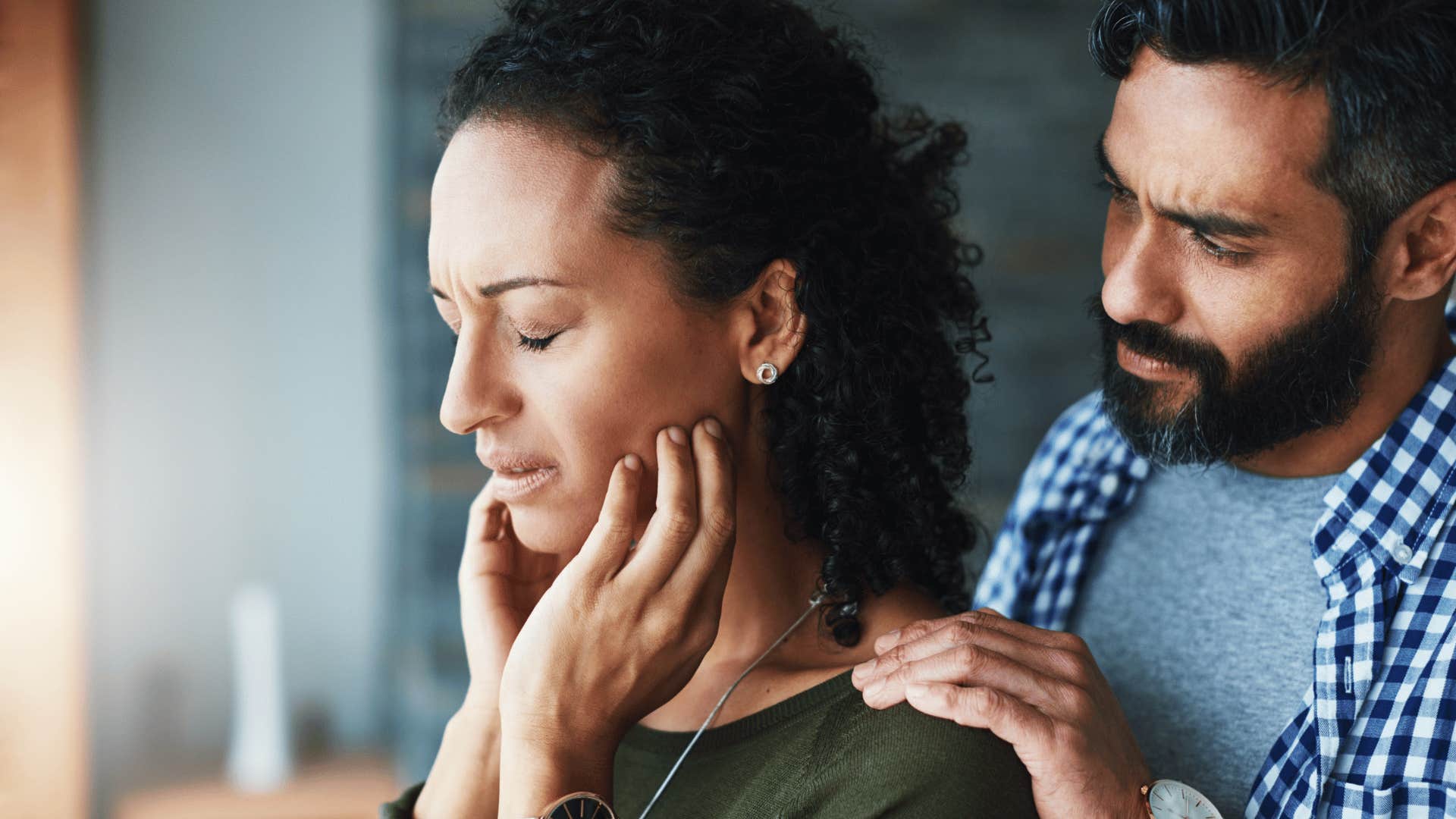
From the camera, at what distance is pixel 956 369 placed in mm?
1453

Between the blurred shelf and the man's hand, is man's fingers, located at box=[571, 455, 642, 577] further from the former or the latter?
the blurred shelf

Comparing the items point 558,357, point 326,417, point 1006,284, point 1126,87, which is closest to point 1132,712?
point 1126,87

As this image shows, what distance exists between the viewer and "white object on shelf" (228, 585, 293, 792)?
3590 millimetres

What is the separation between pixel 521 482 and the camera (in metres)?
1.29

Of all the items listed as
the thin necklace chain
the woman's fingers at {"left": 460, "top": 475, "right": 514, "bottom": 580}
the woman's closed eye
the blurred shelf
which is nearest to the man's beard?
the thin necklace chain

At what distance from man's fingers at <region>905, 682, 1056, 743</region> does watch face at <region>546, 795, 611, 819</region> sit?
1.11 ft

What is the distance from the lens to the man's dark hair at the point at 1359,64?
49.7 inches

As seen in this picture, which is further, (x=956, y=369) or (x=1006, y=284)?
(x=1006, y=284)

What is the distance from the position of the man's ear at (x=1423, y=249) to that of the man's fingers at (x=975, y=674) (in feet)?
2.16

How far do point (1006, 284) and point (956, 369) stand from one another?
2113 millimetres

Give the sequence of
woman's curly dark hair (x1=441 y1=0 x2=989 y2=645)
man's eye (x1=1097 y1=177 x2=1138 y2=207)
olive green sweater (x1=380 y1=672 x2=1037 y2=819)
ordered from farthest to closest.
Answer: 1. man's eye (x1=1097 y1=177 x2=1138 y2=207)
2. woman's curly dark hair (x1=441 y1=0 x2=989 y2=645)
3. olive green sweater (x1=380 y1=672 x2=1037 y2=819)

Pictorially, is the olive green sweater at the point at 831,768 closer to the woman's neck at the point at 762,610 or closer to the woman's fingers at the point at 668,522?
the woman's neck at the point at 762,610

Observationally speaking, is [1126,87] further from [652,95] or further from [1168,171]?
[652,95]

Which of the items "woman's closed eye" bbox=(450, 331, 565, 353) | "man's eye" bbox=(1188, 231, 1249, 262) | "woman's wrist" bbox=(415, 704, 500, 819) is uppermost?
"man's eye" bbox=(1188, 231, 1249, 262)
